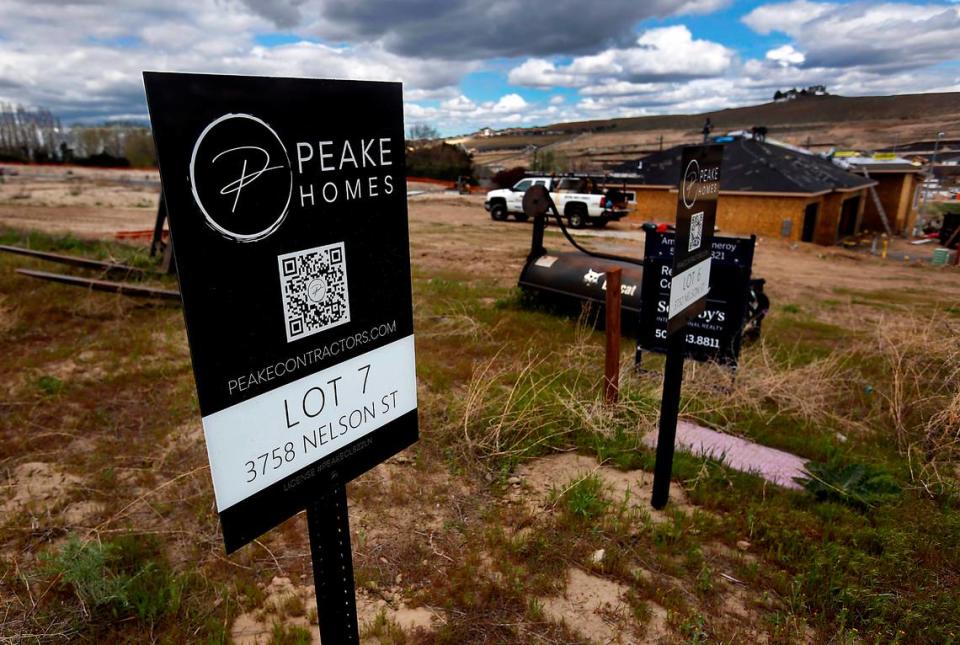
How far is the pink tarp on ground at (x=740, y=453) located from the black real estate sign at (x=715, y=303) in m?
1.10

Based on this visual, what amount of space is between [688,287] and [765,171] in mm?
23241

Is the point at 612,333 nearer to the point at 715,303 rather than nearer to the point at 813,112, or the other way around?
the point at 715,303

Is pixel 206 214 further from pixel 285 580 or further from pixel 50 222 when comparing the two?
pixel 50 222

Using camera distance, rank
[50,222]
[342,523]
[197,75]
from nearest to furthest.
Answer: [197,75] < [342,523] < [50,222]

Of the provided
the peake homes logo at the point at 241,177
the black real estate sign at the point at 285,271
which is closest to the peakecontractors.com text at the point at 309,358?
the black real estate sign at the point at 285,271

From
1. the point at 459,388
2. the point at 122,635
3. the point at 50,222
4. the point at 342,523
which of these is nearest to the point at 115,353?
the point at 459,388

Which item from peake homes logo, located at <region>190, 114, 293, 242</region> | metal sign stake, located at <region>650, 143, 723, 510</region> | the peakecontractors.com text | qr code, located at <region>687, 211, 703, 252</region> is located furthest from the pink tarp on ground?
peake homes logo, located at <region>190, 114, 293, 242</region>

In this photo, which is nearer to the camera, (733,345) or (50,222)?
(733,345)

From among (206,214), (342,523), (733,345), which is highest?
(206,214)

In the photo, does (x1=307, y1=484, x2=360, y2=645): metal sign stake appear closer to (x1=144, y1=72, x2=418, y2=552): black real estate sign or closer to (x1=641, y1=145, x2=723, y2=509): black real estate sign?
(x1=144, y1=72, x2=418, y2=552): black real estate sign

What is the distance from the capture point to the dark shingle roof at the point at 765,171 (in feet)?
74.0

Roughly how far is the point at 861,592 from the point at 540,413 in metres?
2.53

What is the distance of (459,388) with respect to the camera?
18.9ft

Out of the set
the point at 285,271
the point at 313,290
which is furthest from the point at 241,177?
the point at 313,290
